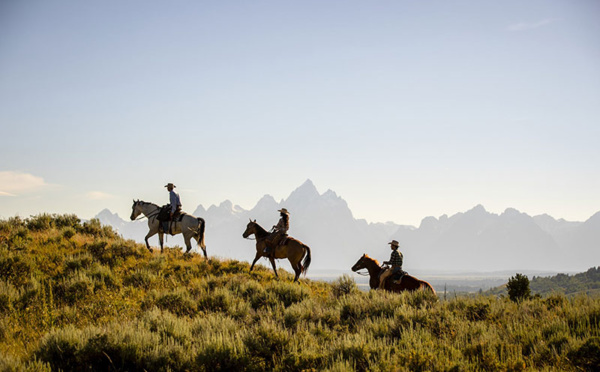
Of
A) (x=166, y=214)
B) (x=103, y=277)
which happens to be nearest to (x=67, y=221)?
(x=166, y=214)

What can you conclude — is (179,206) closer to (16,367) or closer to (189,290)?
(189,290)

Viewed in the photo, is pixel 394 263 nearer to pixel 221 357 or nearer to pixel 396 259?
pixel 396 259

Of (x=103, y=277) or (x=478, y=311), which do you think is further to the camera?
(x=103, y=277)

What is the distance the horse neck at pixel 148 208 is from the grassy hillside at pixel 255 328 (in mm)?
5364

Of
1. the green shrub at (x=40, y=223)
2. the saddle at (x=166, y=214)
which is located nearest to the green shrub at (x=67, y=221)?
the green shrub at (x=40, y=223)

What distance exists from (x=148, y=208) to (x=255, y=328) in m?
13.2

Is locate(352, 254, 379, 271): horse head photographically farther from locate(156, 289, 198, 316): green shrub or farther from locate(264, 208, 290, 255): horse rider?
locate(156, 289, 198, 316): green shrub

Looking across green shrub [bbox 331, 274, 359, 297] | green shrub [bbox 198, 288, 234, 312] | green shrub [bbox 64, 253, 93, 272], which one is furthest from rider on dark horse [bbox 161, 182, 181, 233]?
green shrub [bbox 331, 274, 359, 297]

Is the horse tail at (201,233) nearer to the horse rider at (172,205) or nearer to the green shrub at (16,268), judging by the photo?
the horse rider at (172,205)

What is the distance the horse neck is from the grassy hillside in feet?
17.6

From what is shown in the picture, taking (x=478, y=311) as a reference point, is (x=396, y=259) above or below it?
above

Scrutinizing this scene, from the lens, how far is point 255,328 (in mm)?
8078

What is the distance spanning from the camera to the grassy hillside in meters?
6.54

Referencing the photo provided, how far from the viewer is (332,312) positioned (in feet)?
31.8
